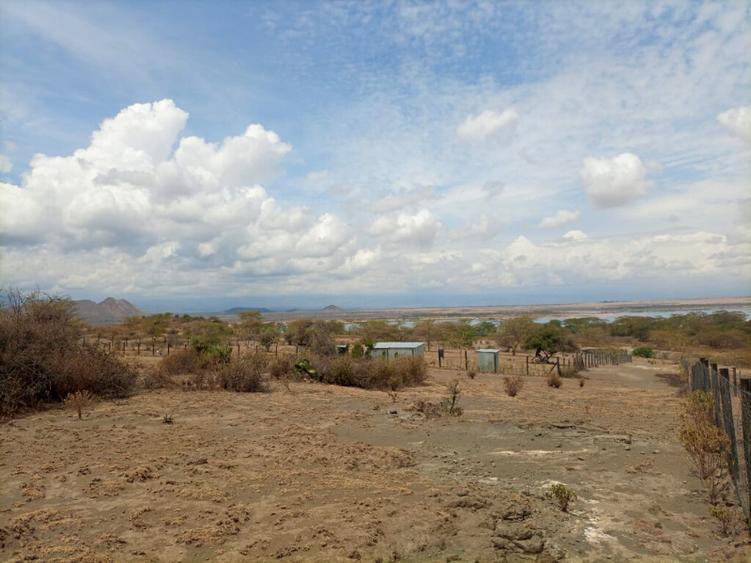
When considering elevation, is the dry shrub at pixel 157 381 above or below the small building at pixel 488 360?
above

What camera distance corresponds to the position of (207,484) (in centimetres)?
792

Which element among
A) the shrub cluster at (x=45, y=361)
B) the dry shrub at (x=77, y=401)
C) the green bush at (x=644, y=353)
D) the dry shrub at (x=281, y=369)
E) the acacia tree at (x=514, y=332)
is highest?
the shrub cluster at (x=45, y=361)

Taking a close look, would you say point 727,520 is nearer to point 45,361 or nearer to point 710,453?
point 710,453

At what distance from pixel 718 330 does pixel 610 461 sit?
66.0m

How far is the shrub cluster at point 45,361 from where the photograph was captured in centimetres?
1335

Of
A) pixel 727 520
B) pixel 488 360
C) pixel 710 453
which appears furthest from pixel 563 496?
pixel 488 360

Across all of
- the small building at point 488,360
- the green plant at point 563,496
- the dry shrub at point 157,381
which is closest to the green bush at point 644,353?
the small building at point 488,360

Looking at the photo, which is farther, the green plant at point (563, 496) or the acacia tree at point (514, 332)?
the acacia tree at point (514, 332)

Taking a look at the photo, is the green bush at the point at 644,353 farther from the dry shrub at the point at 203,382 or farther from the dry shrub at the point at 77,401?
the dry shrub at the point at 77,401

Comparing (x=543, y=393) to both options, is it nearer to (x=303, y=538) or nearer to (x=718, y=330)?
(x=303, y=538)

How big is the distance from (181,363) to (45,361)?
279 inches

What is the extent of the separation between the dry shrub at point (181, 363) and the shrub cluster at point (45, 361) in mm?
3626

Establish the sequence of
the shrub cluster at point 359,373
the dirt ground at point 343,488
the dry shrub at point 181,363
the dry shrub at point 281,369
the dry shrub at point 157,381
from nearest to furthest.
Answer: the dirt ground at point 343,488 < the dry shrub at point 157,381 < the dry shrub at point 181,363 < the shrub cluster at point 359,373 < the dry shrub at point 281,369

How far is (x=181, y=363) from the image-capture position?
69.4 feet
